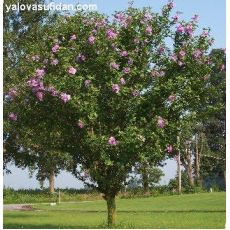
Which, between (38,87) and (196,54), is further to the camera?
(196,54)

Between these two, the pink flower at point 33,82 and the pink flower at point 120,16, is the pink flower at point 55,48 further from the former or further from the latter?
the pink flower at point 120,16

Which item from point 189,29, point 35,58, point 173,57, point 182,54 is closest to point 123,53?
point 173,57

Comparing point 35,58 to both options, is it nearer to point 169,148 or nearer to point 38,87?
point 38,87

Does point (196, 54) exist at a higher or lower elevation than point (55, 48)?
lower

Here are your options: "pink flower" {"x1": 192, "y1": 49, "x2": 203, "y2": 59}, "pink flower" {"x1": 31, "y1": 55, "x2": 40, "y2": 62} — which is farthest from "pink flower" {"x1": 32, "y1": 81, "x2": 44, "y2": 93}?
"pink flower" {"x1": 192, "y1": 49, "x2": 203, "y2": 59}

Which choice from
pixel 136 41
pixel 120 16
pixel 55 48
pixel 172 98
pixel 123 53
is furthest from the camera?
pixel 120 16

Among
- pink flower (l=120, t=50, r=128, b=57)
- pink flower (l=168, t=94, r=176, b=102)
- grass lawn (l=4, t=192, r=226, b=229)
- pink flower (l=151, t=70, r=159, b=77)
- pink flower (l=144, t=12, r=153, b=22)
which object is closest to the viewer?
pink flower (l=168, t=94, r=176, b=102)

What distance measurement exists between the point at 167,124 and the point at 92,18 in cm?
399

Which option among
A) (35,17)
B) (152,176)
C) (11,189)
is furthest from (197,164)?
(35,17)

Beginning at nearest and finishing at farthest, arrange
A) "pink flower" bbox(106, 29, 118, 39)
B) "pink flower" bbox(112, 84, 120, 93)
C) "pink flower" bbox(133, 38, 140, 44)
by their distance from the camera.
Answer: "pink flower" bbox(112, 84, 120, 93), "pink flower" bbox(106, 29, 118, 39), "pink flower" bbox(133, 38, 140, 44)

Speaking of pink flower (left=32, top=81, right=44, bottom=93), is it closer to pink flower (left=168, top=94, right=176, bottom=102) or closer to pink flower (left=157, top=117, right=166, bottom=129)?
pink flower (left=157, top=117, right=166, bottom=129)

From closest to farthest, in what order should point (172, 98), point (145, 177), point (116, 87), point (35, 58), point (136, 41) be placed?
point (116, 87) → point (172, 98) → point (136, 41) → point (35, 58) → point (145, 177)

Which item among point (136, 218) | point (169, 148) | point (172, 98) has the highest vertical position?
point (172, 98)

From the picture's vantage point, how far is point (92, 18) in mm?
17531
